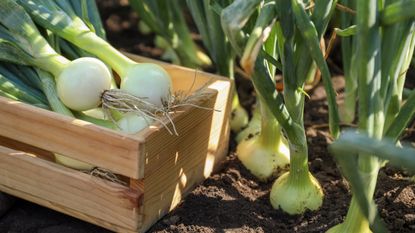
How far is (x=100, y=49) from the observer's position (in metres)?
1.72

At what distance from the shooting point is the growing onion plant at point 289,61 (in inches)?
51.8

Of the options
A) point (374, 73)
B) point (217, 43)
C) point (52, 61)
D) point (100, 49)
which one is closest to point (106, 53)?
point (100, 49)

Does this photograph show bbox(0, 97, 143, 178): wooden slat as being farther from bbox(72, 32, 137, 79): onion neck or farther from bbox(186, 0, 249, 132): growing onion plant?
bbox(186, 0, 249, 132): growing onion plant

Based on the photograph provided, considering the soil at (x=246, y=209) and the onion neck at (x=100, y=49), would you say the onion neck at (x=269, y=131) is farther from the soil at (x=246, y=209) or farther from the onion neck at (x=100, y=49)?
the onion neck at (x=100, y=49)

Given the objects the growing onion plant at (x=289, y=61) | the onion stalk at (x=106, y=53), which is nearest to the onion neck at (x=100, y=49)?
the onion stalk at (x=106, y=53)

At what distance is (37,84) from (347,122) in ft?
2.96

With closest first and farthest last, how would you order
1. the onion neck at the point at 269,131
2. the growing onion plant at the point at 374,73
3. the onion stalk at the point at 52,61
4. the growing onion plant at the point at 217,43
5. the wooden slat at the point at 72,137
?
the growing onion plant at the point at 374,73 → the wooden slat at the point at 72,137 → the onion stalk at the point at 52,61 → the onion neck at the point at 269,131 → the growing onion plant at the point at 217,43

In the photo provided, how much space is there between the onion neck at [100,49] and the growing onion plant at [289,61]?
35 cm

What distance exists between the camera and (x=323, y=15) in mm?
1442

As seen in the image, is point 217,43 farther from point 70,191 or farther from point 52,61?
point 70,191

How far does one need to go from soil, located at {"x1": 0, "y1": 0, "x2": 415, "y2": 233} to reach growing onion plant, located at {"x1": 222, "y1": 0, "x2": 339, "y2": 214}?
0.15ft

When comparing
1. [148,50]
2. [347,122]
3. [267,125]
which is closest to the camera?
[267,125]

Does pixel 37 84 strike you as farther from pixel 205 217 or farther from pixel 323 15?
pixel 323 15

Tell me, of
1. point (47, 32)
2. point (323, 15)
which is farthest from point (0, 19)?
point (323, 15)
